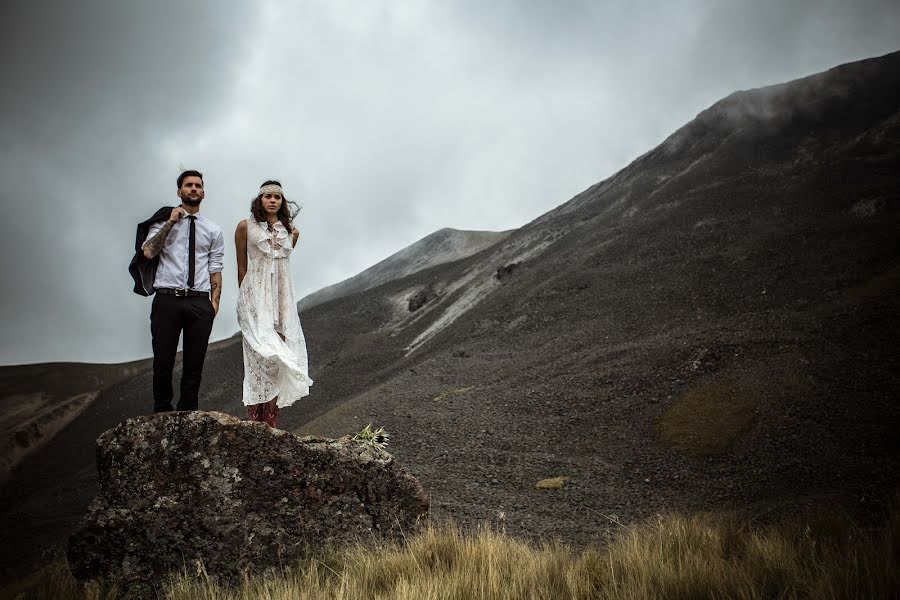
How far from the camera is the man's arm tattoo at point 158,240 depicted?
5070mm

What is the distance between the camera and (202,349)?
5.24 meters

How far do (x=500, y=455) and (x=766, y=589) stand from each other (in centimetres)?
1174

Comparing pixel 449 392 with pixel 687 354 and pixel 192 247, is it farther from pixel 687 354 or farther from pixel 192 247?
pixel 192 247

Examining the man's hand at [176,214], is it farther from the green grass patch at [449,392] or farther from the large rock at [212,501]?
the green grass patch at [449,392]

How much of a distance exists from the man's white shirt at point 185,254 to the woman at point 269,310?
1.28 feet

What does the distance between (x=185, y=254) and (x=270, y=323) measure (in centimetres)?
109

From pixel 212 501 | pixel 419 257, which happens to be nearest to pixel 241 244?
pixel 212 501

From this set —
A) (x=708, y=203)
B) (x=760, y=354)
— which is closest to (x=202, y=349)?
(x=760, y=354)

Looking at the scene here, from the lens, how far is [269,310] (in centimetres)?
587

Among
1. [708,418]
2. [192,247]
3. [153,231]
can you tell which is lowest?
[708,418]

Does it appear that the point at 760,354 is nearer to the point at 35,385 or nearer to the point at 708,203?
the point at 708,203

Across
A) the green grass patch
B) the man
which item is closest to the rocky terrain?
the green grass patch

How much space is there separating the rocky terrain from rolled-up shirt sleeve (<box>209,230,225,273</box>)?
17.1 ft

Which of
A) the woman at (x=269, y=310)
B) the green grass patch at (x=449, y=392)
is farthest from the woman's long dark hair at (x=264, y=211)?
the green grass patch at (x=449, y=392)
